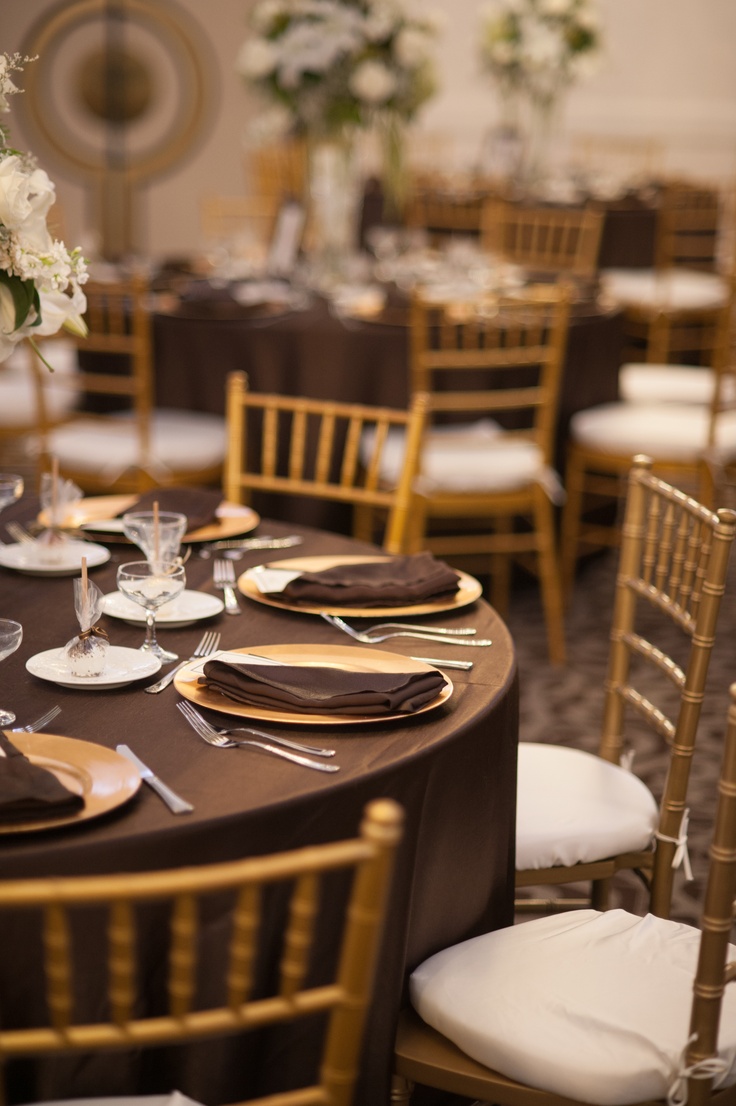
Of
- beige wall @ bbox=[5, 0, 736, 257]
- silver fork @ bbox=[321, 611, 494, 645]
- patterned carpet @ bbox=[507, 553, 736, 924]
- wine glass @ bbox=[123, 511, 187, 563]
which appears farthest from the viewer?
beige wall @ bbox=[5, 0, 736, 257]

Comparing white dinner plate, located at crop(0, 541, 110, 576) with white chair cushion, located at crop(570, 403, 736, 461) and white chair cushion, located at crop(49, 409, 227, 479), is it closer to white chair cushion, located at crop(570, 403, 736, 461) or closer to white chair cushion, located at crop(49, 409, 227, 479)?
white chair cushion, located at crop(49, 409, 227, 479)

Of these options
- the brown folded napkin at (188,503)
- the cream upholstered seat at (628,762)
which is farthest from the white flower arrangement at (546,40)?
the cream upholstered seat at (628,762)

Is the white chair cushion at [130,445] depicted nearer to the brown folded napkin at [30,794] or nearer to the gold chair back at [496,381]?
the gold chair back at [496,381]

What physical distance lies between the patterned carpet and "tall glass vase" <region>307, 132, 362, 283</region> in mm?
1374

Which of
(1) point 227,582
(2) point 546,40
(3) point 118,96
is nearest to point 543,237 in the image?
(2) point 546,40

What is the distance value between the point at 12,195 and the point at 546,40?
18.5 feet

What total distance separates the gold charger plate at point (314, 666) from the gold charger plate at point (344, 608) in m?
0.13

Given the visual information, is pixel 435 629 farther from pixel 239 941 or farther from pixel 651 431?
pixel 651 431

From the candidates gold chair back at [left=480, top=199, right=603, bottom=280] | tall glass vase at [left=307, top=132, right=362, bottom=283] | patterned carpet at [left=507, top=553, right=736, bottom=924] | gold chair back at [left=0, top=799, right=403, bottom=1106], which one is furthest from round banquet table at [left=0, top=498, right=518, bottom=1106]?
gold chair back at [left=480, top=199, right=603, bottom=280]

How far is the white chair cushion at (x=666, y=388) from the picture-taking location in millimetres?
4859

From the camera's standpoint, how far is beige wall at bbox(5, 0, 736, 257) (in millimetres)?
9258

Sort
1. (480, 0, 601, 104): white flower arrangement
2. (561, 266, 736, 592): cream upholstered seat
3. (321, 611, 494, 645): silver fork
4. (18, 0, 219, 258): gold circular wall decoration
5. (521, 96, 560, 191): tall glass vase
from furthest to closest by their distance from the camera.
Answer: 1. (18, 0, 219, 258): gold circular wall decoration
2. (521, 96, 560, 191): tall glass vase
3. (480, 0, 601, 104): white flower arrangement
4. (561, 266, 736, 592): cream upholstered seat
5. (321, 611, 494, 645): silver fork

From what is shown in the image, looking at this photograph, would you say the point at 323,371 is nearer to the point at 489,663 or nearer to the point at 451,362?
the point at 451,362

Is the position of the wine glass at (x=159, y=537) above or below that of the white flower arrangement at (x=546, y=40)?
below
